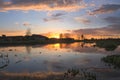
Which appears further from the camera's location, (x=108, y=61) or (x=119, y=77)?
(x=108, y=61)

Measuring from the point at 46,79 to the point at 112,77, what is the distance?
641 cm

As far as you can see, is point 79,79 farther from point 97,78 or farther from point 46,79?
point 46,79

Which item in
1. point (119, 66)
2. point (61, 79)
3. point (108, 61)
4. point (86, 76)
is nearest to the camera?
point (61, 79)

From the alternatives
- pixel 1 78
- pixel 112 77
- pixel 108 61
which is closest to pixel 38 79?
pixel 1 78

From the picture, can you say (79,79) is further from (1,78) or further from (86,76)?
(1,78)

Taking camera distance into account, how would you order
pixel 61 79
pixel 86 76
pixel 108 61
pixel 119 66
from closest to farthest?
pixel 61 79 < pixel 86 76 < pixel 119 66 < pixel 108 61

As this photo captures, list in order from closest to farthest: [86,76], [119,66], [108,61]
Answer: [86,76] → [119,66] → [108,61]

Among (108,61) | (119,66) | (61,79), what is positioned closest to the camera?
(61,79)

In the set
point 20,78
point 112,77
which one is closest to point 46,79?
point 20,78

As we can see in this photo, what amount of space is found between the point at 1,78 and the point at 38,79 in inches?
147

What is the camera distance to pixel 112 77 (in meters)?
22.7

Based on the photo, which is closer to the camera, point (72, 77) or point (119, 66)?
point (72, 77)

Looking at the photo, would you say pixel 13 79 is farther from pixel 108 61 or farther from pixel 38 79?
pixel 108 61

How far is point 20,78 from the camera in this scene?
22328 millimetres
